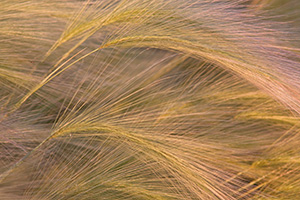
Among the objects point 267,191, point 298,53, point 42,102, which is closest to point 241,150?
point 267,191

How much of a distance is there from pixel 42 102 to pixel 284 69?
28.1 inches

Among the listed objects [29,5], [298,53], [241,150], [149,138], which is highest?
[29,5]

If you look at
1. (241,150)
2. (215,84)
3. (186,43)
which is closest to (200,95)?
(215,84)

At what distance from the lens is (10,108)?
4.02ft

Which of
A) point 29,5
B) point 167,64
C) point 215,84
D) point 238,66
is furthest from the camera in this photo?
point 167,64

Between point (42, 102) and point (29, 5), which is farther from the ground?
point (29, 5)

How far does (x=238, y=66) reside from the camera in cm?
102

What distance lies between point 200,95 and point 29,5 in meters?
0.53

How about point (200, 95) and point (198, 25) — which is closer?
point (198, 25)

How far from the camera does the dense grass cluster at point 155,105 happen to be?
1.04m

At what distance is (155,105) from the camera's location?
1264mm

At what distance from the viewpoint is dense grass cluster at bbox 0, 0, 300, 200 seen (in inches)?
40.8

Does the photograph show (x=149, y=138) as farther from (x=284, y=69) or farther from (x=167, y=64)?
(x=167, y=64)

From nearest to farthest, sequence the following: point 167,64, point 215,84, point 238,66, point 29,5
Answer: point 238,66
point 29,5
point 215,84
point 167,64
